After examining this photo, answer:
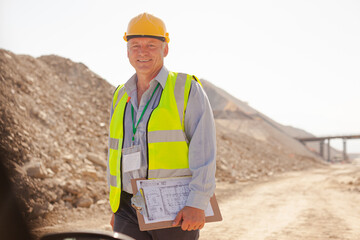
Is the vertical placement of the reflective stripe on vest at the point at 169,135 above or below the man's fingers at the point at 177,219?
above

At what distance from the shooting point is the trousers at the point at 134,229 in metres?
2.09

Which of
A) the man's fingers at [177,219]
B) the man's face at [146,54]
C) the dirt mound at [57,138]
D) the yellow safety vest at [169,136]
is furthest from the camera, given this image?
the dirt mound at [57,138]

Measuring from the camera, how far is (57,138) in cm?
1132

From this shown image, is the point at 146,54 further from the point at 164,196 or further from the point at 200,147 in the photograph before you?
the point at 164,196

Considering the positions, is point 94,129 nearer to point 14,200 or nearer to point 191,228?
point 14,200

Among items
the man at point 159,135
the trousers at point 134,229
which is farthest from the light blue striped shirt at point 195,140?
the trousers at point 134,229

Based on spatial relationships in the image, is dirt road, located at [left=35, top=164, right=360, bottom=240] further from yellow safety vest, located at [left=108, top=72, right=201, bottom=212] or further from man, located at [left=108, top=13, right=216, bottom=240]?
yellow safety vest, located at [left=108, top=72, right=201, bottom=212]

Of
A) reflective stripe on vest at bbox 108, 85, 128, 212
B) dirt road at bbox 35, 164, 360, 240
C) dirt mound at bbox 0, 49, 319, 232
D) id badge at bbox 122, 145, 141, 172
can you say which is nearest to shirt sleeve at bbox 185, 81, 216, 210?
id badge at bbox 122, 145, 141, 172

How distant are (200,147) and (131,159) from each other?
1.51 feet

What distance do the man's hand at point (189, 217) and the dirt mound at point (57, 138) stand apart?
5.84 meters

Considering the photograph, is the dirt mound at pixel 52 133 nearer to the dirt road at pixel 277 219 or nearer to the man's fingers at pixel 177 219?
the dirt road at pixel 277 219

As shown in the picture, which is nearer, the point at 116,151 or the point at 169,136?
the point at 169,136

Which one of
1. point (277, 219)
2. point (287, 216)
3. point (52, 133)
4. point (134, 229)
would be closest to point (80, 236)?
point (134, 229)

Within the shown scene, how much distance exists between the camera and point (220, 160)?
64.7 feet
